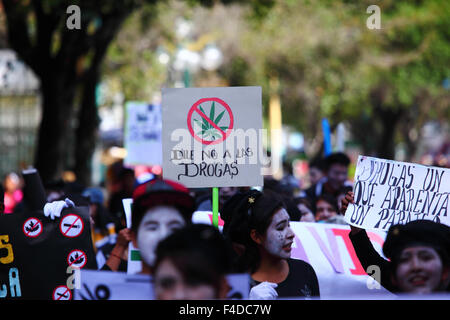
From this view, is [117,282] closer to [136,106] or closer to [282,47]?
[136,106]

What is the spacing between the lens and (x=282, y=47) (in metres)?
26.9

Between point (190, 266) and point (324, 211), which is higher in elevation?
point (190, 266)

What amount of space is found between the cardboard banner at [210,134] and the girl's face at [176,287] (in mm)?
1730

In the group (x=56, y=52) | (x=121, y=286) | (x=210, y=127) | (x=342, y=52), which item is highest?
(x=342, y=52)

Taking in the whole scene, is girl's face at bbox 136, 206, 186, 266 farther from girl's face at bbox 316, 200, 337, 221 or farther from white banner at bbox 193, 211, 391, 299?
girl's face at bbox 316, 200, 337, 221

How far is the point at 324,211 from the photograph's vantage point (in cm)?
781

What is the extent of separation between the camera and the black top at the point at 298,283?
4.76 m

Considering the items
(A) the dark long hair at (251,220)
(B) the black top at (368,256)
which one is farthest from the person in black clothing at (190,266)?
(A) the dark long hair at (251,220)

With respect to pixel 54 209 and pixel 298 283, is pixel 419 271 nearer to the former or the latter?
pixel 298 283

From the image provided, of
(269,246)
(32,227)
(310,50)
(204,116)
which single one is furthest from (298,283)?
(310,50)

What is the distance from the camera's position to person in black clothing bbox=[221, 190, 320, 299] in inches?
189

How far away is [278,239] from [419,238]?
1.16m

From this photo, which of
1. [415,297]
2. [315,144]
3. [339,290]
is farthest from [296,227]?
[315,144]

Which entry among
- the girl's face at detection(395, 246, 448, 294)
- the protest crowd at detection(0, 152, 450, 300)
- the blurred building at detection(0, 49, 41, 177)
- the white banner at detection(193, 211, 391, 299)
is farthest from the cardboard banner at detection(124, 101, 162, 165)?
the girl's face at detection(395, 246, 448, 294)
